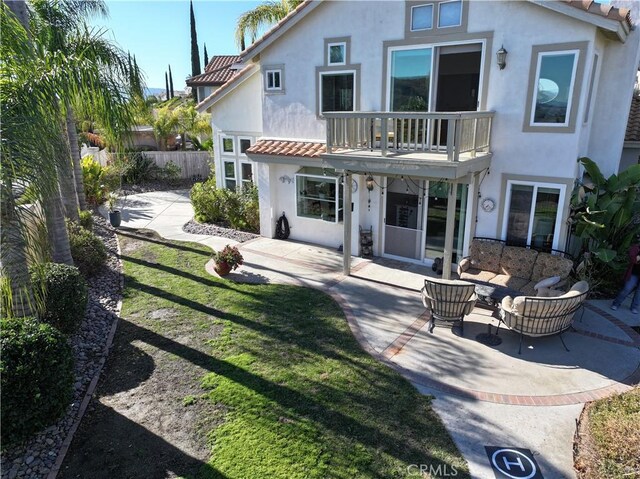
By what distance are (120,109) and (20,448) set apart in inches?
224

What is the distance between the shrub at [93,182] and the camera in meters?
20.4

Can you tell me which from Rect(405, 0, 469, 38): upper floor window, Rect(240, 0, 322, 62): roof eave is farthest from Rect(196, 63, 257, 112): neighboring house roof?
Rect(405, 0, 469, 38): upper floor window

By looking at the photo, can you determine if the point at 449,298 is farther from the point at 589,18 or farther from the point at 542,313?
the point at 589,18

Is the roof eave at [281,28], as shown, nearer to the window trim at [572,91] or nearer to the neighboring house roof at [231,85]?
the neighboring house roof at [231,85]

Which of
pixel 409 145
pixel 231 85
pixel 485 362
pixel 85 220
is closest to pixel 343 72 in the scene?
pixel 409 145

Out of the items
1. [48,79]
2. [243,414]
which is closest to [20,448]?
[243,414]

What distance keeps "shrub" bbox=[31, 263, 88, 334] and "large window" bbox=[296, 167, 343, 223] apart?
26.5ft

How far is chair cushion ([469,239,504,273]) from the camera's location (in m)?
11.3

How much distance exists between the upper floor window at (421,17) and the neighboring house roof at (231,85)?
6.37 metres

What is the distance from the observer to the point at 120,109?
813cm

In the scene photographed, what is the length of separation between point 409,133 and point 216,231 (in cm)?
928

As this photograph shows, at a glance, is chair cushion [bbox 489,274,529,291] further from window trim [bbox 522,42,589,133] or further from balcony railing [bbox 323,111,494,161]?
window trim [bbox 522,42,589,133]

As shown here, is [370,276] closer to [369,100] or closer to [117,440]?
[369,100]

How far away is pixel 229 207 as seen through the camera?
1772 cm
